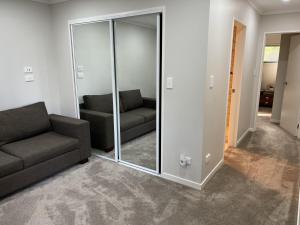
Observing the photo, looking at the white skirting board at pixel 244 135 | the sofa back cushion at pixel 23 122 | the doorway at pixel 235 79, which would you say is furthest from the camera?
the white skirting board at pixel 244 135

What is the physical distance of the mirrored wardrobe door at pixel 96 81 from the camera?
3.28 meters

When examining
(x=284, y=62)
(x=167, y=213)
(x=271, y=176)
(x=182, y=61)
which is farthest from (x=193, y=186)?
(x=284, y=62)

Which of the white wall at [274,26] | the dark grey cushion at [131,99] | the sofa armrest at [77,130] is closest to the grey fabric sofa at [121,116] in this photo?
the dark grey cushion at [131,99]

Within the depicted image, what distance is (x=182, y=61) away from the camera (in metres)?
2.41

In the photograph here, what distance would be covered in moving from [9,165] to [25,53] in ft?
5.97

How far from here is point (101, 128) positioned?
3438 millimetres

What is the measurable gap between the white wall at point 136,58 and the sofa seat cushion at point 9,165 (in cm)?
156

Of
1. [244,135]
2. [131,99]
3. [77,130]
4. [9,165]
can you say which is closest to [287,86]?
[244,135]

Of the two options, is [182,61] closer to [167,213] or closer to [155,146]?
[155,146]

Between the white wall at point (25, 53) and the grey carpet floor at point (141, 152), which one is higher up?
the white wall at point (25, 53)

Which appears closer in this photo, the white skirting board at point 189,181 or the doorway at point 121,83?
the white skirting board at point 189,181

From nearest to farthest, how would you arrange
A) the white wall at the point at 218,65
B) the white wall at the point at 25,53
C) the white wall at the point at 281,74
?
the white wall at the point at 218,65 → the white wall at the point at 25,53 → the white wall at the point at 281,74

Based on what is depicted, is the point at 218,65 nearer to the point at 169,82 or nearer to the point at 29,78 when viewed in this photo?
the point at 169,82

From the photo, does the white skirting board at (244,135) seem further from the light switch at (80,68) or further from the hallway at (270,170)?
the light switch at (80,68)
